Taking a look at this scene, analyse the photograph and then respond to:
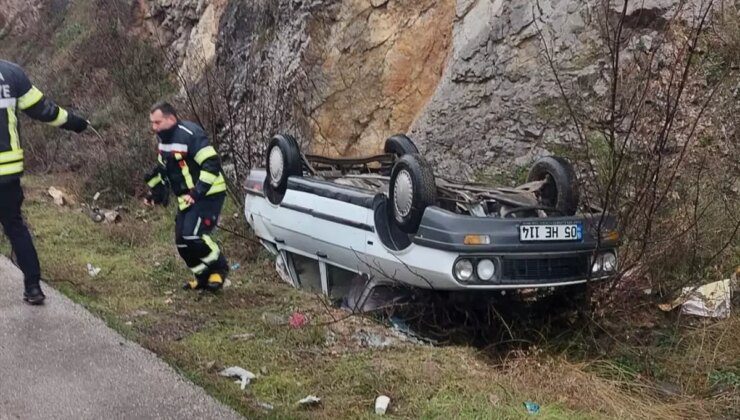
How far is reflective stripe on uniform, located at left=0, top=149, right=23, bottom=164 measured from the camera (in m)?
5.25

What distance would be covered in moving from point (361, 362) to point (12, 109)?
289cm

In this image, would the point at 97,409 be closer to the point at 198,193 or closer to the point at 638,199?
the point at 198,193

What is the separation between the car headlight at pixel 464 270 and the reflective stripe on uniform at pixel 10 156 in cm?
299

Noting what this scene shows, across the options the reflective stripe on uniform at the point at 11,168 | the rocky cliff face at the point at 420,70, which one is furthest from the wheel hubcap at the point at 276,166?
the rocky cliff face at the point at 420,70

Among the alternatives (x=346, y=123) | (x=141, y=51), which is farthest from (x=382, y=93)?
(x=141, y=51)

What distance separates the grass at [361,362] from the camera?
413 cm

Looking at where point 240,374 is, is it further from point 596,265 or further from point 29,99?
point 29,99

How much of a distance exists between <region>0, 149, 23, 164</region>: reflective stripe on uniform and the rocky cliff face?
4804 mm

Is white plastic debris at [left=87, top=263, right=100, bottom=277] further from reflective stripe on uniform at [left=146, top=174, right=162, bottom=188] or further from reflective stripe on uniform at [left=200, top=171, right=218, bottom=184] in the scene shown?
reflective stripe on uniform at [left=200, top=171, right=218, bottom=184]

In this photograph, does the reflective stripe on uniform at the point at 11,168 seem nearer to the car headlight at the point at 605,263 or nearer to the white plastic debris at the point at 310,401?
the white plastic debris at the point at 310,401

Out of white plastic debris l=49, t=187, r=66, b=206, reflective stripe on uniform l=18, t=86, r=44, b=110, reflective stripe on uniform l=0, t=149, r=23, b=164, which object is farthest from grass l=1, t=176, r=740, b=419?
white plastic debris l=49, t=187, r=66, b=206

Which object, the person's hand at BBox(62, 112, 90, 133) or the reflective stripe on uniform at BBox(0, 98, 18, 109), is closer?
the reflective stripe on uniform at BBox(0, 98, 18, 109)

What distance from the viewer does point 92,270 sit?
22.6ft

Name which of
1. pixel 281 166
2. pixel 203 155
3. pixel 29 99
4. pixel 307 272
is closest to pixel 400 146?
pixel 281 166
